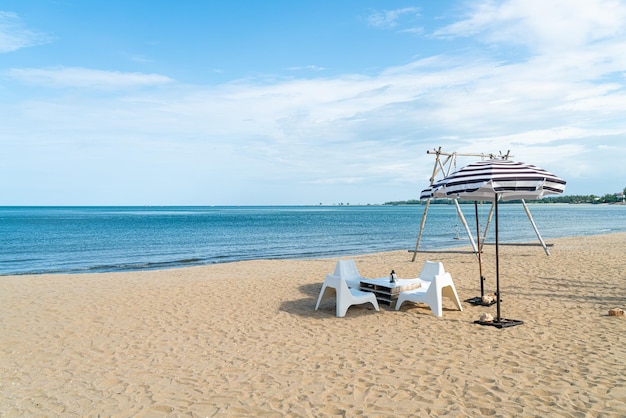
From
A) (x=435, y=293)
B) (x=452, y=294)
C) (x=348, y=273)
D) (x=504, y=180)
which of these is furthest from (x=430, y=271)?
(x=504, y=180)

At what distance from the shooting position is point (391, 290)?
7.88 meters

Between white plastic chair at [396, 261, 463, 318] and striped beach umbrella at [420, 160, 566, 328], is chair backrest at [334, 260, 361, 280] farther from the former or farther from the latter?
striped beach umbrella at [420, 160, 566, 328]

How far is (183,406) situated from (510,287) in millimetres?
7831

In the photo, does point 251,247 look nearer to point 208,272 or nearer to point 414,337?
point 208,272

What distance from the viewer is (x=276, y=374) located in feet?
16.1

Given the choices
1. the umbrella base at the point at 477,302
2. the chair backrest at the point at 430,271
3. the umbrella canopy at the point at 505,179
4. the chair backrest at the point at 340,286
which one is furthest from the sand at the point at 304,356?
the umbrella canopy at the point at 505,179

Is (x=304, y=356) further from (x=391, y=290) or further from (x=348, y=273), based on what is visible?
(x=348, y=273)

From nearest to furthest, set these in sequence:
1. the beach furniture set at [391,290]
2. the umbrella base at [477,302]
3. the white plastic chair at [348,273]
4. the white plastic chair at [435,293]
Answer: the white plastic chair at [435,293]
the beach furniture set at [391,290]
the umbrella base at [477,302]
the white plastic chair at [348,273]

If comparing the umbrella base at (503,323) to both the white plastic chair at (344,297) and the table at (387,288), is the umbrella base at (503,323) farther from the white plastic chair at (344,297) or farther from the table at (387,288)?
the white plastic chair at (344,297)

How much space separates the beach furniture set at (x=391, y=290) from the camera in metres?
7.36

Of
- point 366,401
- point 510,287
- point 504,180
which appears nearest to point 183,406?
point 366,401

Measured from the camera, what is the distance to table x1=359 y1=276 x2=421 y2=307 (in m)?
7.91

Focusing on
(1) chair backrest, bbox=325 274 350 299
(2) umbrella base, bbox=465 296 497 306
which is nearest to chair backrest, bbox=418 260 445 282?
(2) umbrella base, bbox=465 296 497 306

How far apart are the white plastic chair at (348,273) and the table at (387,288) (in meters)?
0.16
